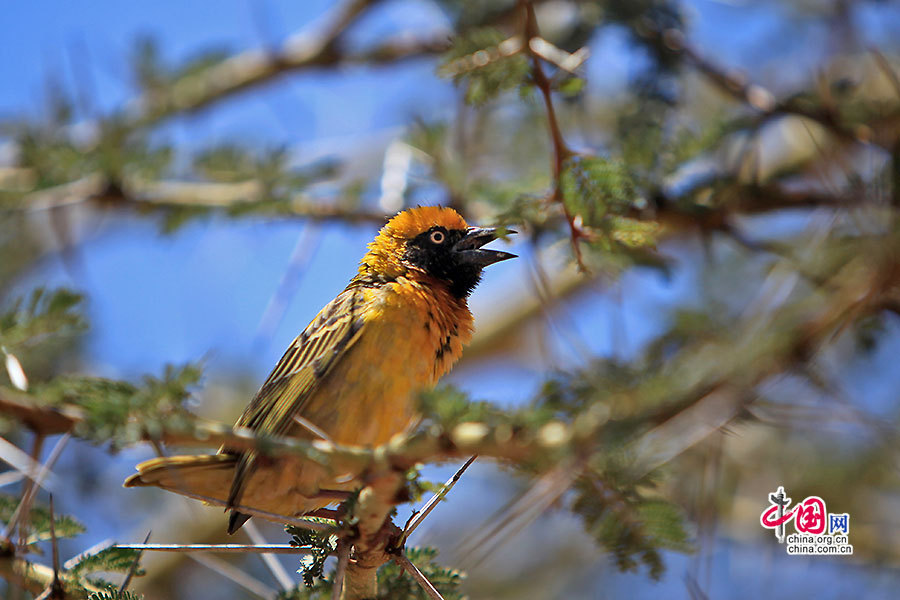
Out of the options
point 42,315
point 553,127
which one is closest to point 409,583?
point 42,315

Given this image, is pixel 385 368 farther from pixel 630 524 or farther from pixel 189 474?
pixel 630 524

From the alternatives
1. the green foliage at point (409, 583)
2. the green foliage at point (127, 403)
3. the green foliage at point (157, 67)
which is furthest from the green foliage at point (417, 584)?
the green foliage at point (157, 67)

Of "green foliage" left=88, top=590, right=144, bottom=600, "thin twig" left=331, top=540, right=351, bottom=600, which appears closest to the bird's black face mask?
"thin twig" left=331, top=540, right=351, bottom=600

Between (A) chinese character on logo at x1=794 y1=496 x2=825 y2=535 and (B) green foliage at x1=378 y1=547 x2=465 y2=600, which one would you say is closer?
(B) green foliage at x1=378 y1=547 x2=465 y2=600

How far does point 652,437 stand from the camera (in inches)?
67.5

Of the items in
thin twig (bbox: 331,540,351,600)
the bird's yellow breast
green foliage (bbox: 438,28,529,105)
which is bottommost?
thin twig (bbox: 331,540,351,600)

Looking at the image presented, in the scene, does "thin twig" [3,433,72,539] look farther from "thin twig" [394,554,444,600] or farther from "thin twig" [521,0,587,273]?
"thin twig" [521,0,587,273]

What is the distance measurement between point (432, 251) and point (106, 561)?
2.08 meters

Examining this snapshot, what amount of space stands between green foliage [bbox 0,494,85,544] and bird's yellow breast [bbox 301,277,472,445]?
94 cm

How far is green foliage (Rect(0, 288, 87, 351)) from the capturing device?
2477 mm

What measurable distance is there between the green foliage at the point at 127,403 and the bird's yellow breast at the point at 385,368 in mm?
1176

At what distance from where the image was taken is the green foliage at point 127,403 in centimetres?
176

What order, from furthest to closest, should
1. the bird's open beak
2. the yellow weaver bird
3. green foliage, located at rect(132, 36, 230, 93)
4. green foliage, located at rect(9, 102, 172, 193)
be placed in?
1. green foliage, located at rect(132, 36, 230, 93)
2. green foliage, located at rect(9, 102, 172, 193)
3. the bird's open beak
4. the yellow weaver bird

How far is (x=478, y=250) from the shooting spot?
3.89 m
